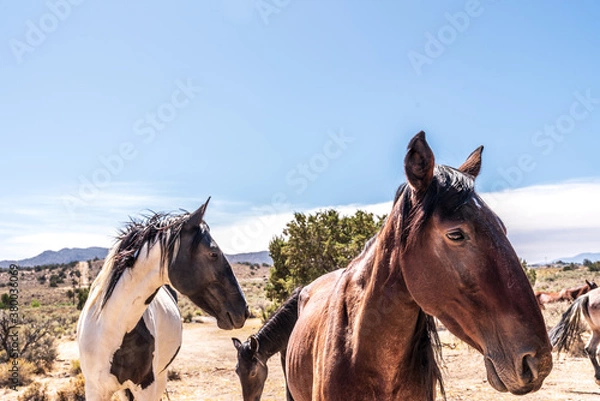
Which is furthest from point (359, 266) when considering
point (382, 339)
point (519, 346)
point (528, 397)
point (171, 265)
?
point (528, 397)

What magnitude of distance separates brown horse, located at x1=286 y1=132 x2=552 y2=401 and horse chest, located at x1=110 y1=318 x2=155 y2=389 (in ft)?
8.44

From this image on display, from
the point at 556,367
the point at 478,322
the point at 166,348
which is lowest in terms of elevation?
the point at 556,367

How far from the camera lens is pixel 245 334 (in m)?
21.6

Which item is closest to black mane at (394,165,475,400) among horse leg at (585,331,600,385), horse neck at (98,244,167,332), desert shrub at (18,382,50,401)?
horse neck at (98,244,167,332)

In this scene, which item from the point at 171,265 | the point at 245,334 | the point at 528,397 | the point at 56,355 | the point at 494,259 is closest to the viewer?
the point at 494,259

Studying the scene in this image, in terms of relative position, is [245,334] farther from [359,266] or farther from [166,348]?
[359,266]

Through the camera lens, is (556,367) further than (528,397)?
Yes

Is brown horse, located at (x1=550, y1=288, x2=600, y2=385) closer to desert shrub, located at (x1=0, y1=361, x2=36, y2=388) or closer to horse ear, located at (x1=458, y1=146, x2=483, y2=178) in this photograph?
horse ear, located at (x1=458, y1=146, x2=483, y2=178)

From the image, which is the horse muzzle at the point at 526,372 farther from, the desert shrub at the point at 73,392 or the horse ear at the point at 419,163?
the desert shrub at the point at 73,392

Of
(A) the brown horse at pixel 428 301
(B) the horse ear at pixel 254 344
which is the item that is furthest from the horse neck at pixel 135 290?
(B) the horse ear at pixel 254 344

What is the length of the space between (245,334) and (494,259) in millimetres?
20683

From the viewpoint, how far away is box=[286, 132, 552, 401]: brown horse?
72.1 inches

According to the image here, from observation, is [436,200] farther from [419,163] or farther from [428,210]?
[419,163]

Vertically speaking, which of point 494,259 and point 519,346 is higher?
point 494,259
